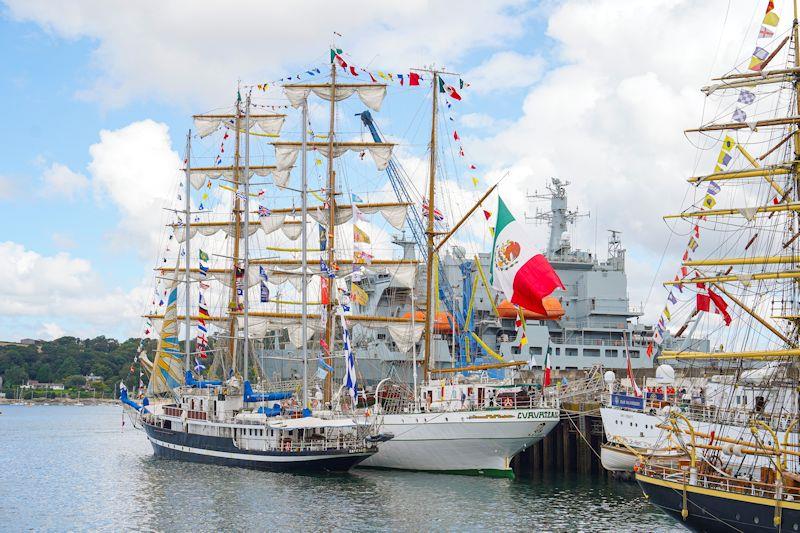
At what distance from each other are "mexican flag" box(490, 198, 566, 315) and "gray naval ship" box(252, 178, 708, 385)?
883 inches

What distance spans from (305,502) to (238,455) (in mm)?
11675

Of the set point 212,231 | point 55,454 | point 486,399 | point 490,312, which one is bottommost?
point 55,454

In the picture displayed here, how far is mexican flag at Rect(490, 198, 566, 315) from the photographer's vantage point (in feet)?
129

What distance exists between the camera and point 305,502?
34.7 meters

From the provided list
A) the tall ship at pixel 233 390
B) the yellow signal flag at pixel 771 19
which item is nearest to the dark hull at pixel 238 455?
the tall ship at pixel 233 390

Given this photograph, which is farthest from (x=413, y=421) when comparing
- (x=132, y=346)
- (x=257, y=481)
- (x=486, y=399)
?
(x=132, y=346)

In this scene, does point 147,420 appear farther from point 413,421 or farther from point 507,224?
point 507,224

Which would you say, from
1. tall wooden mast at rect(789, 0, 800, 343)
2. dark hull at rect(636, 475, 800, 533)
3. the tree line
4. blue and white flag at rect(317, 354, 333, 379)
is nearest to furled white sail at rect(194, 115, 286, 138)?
blue and white flag at rect(317, 354, 333, 379)

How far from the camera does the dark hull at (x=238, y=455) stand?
42.5 meters

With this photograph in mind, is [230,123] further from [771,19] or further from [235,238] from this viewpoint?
[771,19]

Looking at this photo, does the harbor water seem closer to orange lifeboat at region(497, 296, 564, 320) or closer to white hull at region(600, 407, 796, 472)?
white hull at region(600, 407, 796, 472)

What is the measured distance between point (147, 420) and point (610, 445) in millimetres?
28899

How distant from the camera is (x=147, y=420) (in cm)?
5444

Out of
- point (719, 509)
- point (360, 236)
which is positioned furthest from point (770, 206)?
point (360, 236)
